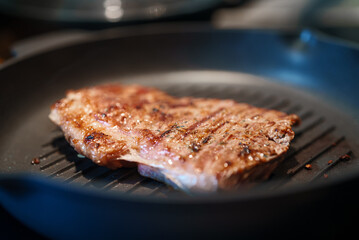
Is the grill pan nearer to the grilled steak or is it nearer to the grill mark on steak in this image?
the grilled steak

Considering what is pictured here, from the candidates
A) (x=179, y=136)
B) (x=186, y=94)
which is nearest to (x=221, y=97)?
(x=186, y=94)

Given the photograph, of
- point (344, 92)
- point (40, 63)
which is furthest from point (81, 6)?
point (344, 92)

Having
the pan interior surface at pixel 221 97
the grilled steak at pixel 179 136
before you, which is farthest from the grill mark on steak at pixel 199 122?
the pan interior surface at pixel 221 97

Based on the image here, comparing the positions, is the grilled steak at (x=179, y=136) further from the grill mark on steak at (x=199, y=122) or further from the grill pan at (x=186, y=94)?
the grill pan at (x=186, y=94)

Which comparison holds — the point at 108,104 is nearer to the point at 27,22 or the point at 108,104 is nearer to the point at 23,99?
the point at 23,99

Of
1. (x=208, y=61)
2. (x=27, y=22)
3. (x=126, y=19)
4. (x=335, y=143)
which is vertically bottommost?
(x=335, y=143)

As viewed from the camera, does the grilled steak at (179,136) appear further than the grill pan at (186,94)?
Yes

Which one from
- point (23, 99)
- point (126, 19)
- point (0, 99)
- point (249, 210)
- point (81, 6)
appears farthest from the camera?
point (81, 6)
